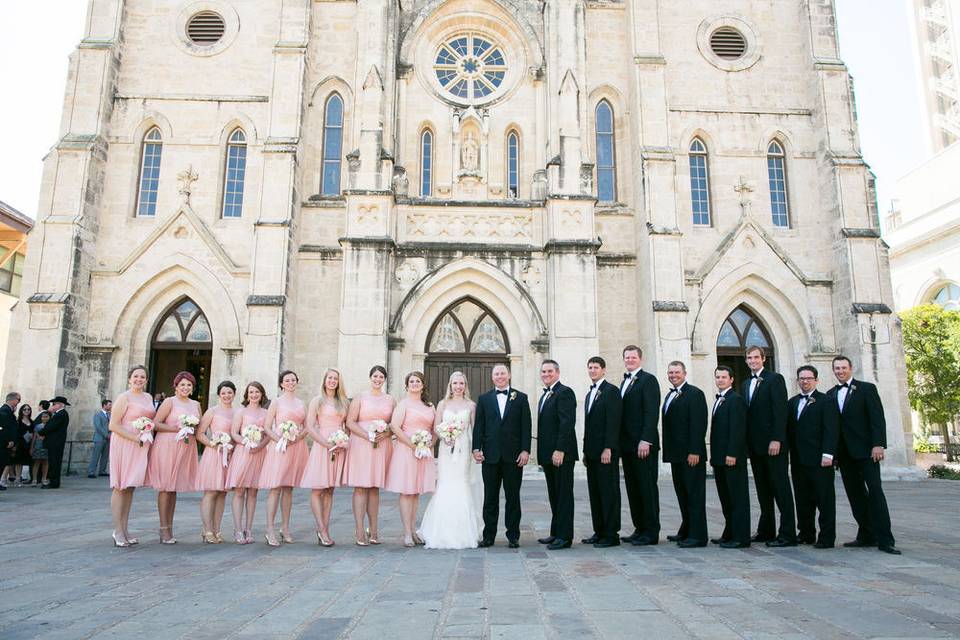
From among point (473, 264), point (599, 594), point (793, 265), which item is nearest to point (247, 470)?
point (599, 594)

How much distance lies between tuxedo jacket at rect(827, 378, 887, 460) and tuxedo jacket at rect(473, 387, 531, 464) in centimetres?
369

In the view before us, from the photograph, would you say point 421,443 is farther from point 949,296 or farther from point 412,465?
point 949,296

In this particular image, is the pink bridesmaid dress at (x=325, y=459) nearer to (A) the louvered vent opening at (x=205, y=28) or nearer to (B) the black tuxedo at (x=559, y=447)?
(B) the black tuxedo at (x=559, y=447)

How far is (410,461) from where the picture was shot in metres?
7.77

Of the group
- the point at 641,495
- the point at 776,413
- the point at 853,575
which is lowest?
the point at 853,575

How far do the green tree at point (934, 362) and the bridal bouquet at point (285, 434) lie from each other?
2621cm

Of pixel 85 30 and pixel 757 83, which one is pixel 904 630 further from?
pixel 85 30

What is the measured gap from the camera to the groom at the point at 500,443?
770cm

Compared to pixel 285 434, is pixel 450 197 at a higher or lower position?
higher

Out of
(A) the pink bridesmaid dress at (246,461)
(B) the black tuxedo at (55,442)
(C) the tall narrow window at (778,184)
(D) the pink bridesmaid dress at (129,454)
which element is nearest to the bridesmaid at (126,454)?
(D) the pink bridesmaid dress at (129,454)

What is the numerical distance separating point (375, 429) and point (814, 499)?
526 cm

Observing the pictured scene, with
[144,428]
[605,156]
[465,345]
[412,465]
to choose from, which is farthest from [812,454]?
[605,156]

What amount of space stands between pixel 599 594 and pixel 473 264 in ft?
42.6

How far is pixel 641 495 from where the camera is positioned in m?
7.84
